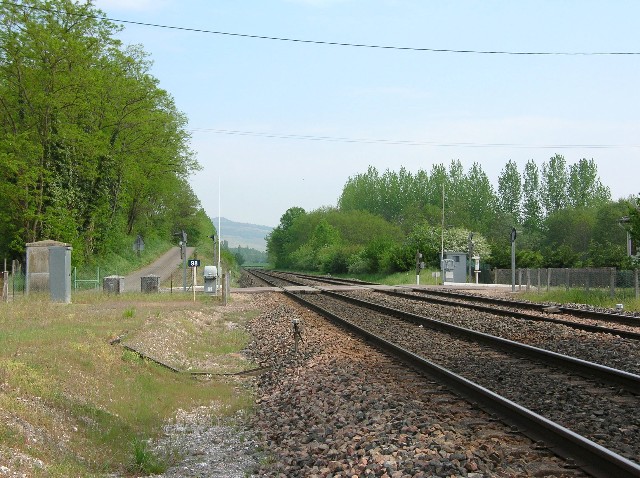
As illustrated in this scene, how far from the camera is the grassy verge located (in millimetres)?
7340

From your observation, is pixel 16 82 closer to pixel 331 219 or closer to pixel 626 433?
pixel 626 433

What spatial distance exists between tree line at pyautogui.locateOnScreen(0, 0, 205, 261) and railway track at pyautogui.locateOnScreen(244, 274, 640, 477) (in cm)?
2428

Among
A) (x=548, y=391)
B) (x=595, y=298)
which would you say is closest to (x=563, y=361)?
(x=548, y=391)

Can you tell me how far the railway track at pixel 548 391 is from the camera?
673 cm

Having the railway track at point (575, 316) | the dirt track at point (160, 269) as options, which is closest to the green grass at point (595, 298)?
the railway track at point (575, 316)

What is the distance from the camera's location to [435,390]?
33.3ft

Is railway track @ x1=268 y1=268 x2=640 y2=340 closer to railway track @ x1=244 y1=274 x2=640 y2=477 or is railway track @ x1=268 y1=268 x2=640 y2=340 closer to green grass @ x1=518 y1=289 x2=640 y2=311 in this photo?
green grass @ x1=518 y1=289 x2=640 y2=311

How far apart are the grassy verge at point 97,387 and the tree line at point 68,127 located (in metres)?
19.3

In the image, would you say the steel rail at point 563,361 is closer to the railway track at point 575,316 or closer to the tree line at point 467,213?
the railway track at point 575,316

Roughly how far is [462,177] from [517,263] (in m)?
74.6

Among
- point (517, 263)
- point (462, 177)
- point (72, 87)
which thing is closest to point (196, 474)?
point (72, 87)

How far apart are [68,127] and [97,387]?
3224 cm

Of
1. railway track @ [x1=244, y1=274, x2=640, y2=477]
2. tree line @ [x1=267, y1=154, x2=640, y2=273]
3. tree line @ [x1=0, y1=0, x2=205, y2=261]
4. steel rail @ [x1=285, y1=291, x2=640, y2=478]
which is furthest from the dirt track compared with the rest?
steel rail @ [x1=285, y1=291, x2=640, y2=478]

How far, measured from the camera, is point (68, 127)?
39938mm
